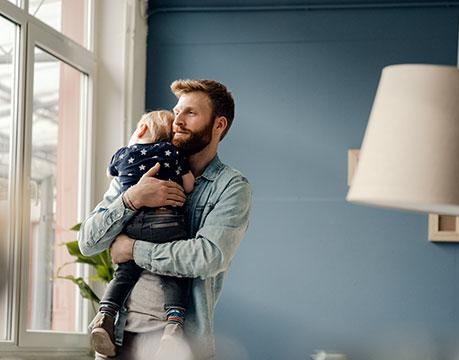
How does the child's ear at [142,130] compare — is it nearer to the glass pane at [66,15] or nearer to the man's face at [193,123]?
the man's face at [193,123]

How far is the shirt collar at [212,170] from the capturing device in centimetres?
349

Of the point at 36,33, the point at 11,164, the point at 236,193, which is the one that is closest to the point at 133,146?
the point at 236,193

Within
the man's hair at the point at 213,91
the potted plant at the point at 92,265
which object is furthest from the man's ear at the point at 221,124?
the potted plant at the point at 92,265

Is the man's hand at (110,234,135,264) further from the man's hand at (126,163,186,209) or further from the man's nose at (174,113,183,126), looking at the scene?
the man's nose at (174,113,183,126)

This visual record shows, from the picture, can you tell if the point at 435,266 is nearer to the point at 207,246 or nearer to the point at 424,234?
the point at 424,234

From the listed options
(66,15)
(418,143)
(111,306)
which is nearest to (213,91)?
(111,306)

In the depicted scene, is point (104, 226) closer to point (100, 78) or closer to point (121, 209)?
point (121, 209)

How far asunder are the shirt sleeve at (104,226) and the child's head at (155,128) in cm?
27

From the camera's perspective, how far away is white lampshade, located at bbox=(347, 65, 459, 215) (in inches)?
88.1

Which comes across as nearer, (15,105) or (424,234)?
(15,105)

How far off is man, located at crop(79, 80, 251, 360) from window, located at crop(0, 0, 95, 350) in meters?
1.73

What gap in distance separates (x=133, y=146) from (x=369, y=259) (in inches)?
113

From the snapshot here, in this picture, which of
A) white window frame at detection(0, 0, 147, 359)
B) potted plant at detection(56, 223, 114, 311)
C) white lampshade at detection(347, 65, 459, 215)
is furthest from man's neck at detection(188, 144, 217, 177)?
potted plant at detection(56, 223, 114, 311)

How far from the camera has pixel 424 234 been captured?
6184 mm
